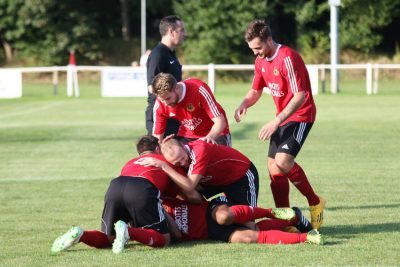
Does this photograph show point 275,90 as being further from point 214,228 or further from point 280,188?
point 214,228

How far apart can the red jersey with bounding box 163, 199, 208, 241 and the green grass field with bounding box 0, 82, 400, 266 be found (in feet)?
0.56

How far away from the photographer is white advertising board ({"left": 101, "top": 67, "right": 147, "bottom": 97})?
33875mm

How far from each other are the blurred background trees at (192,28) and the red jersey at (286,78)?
40.2 m

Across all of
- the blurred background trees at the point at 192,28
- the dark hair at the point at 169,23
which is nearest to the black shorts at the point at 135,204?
the dark hair at the point at 169,23

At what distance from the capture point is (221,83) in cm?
4606

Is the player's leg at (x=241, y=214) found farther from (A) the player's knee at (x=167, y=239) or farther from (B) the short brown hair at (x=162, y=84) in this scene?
(B) the short brown hair at (x=162, y=84)

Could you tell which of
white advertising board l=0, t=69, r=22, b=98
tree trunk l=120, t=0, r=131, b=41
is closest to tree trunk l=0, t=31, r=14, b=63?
tree trunk l=120, t=0, r=131, b=41

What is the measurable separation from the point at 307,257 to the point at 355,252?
44 cm

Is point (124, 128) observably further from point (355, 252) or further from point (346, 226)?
point (355, 252)

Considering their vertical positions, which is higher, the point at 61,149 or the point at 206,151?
the point at 206,151

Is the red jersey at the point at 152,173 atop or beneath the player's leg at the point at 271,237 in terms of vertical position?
atop

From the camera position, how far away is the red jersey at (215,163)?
8.34m

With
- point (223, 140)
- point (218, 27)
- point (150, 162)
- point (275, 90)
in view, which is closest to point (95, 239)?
point (150, 162)

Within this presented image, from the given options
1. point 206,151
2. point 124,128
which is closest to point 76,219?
point 206,151
